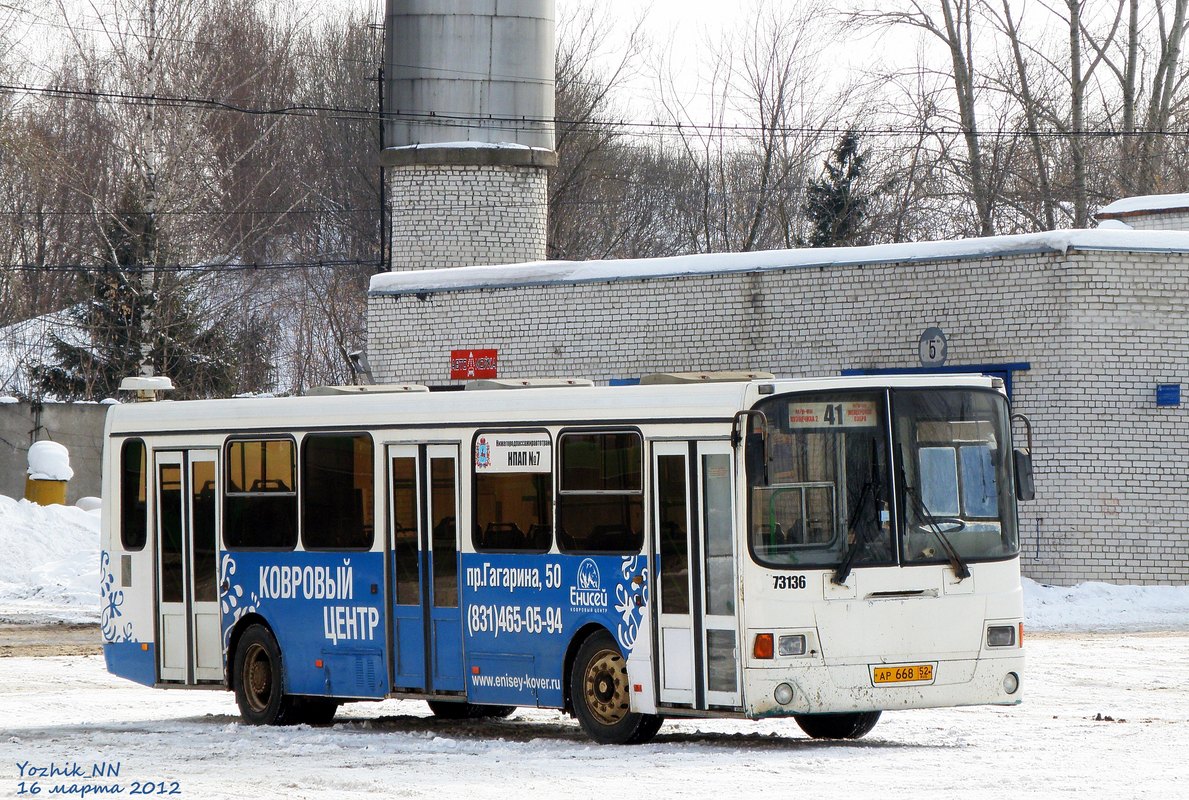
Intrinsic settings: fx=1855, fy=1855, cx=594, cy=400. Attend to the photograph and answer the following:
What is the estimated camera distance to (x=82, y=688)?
A: 16438 mm

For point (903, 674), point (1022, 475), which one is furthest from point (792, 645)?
point (1022, 475)

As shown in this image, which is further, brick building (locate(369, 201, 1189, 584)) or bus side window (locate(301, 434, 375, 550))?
brick building (locate(369, 201, 1189, 584))

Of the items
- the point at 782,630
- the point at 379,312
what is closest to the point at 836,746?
the point at 782,630

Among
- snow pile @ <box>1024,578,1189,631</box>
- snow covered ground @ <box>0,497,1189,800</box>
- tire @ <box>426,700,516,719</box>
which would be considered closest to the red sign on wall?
snow pile @ <box>1024,578,1189,631</box>

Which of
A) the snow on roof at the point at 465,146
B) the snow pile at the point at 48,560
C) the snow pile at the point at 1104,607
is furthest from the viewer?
the snow on roof at the point at 465,146

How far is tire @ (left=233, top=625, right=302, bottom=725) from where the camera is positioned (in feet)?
44.6

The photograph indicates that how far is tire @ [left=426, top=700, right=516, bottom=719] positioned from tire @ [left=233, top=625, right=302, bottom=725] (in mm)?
1036

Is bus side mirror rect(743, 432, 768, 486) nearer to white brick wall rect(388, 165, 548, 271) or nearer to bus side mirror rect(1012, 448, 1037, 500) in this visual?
bus side mirror rect(1012, 448, 1037, 500)

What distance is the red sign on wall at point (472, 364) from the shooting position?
28.1 meters

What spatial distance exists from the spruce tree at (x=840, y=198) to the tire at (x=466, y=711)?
35006 mm

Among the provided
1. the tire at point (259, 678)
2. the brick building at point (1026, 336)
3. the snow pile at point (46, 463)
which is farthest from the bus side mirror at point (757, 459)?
the snow pile at point (46, 463)

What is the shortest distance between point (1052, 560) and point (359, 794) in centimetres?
1535

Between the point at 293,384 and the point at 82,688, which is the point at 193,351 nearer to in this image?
the point at 293,384

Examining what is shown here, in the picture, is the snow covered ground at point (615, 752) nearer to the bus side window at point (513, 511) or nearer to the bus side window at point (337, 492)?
the bus side window at point (513, 511)
